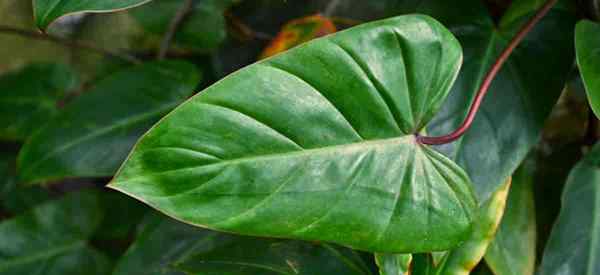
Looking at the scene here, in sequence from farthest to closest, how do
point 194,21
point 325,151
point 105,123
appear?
point 194,21, point 105,123, point 325,151

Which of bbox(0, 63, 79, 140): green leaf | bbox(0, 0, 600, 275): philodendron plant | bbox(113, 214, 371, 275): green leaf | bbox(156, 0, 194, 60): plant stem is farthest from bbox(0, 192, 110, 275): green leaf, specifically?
bbox(113, 214, 371, 275): green leaf

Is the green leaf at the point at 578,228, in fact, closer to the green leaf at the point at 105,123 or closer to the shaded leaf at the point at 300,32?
the shaded leaf at the point at 300,32

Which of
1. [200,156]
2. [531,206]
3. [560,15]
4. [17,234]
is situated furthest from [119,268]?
[560,15]

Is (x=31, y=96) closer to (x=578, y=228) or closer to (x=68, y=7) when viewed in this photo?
(x=68, y=7)

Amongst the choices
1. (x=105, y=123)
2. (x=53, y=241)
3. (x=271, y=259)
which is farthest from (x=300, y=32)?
(x=53, y=241)

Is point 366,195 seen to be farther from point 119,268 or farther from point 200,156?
point 119,268

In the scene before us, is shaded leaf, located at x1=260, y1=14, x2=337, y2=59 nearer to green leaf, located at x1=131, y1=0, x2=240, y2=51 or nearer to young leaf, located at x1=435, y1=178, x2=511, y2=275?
green leaf, located at x1=131, y1=0, x2=240, y2=51

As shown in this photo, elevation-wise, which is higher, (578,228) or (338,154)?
(338,154)
